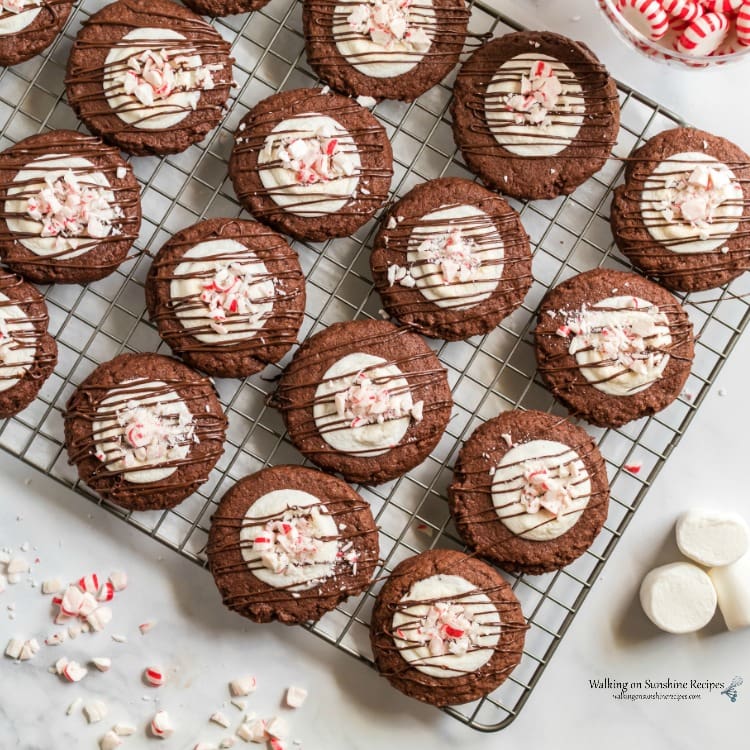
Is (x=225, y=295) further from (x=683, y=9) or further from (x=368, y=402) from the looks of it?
(x=683, y=9)

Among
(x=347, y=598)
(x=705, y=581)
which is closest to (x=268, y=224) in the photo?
(x=347, y=598)

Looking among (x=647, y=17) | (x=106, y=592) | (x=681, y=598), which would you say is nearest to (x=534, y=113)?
(x=647, y=17)

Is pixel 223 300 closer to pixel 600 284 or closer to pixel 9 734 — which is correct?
pixel 600 284

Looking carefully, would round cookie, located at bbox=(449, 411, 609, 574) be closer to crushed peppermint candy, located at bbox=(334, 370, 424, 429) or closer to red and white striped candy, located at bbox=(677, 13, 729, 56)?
crushed peppermint candy, located at bbox=(334, 370, 424, 429)

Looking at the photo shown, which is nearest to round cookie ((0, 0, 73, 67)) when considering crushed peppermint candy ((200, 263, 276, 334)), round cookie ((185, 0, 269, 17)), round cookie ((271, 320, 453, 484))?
round cookie ((185, 0, 269, 17))

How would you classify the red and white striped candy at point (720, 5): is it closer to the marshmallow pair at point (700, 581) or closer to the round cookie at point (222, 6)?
the round cookie at point (222, 6)

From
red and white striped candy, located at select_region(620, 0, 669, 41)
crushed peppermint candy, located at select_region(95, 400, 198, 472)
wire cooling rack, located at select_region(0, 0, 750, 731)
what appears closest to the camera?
crushed peppermint candy, located at select_region(95, 400, 198, 472)

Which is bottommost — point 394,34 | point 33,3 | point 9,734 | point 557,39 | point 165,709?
point 9,734
